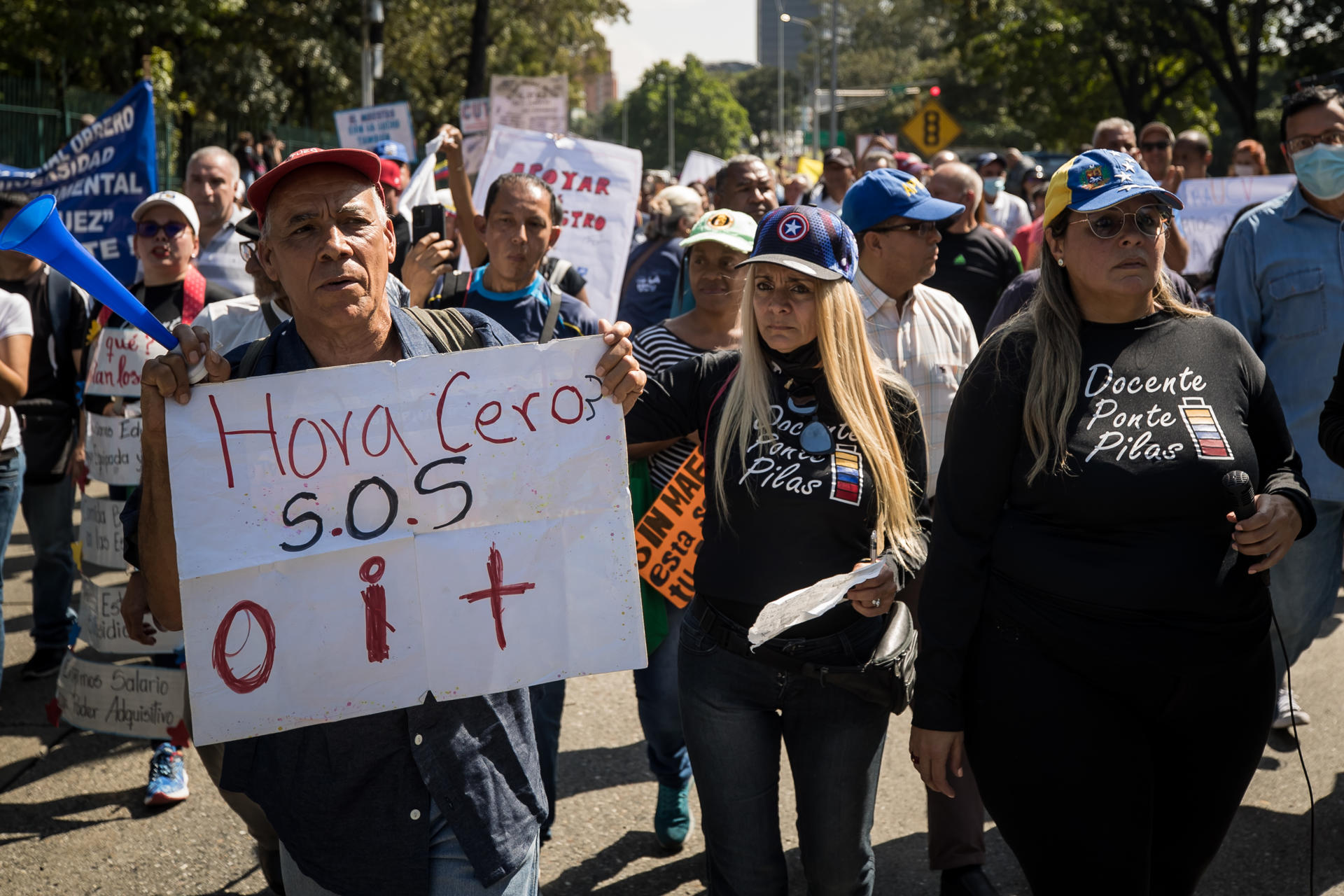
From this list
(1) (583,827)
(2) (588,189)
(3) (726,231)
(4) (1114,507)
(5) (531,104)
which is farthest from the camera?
(5) (531,104)

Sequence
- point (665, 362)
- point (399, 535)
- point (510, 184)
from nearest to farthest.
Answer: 1. point (399, 535)
2. point (665, 362)
3. point (510, 184)

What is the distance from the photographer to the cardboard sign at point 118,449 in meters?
4.43

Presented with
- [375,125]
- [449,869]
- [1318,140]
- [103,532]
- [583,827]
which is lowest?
[583,827]

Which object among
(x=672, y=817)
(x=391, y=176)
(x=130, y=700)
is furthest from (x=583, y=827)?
(x=391, y=176)

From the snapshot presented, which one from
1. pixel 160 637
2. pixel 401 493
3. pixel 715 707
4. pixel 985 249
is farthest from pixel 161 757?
pixel 985 249

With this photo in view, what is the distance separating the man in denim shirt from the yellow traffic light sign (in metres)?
17.2

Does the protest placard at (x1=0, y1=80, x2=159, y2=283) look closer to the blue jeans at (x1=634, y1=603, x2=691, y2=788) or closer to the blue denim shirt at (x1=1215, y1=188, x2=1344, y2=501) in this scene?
the blue jeans at (x1=634, y1=603, x2=691, y2=788)

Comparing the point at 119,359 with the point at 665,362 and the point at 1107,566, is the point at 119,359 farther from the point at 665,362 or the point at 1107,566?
the point at 1107,566

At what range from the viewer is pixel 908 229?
12.9 ft

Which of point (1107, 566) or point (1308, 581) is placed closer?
point (1107, 566)

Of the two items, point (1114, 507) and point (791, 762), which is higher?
point (1114, 507)

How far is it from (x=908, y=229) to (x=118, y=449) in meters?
2.97

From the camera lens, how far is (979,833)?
355 cm

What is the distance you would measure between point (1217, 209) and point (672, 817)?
5.48 meters
